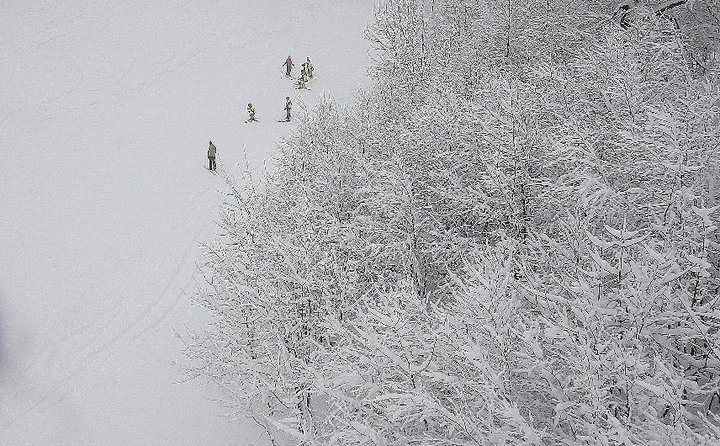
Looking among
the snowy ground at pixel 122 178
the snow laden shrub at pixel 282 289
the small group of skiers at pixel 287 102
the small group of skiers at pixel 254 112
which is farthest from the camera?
the small group of skiers at pixel 254 112

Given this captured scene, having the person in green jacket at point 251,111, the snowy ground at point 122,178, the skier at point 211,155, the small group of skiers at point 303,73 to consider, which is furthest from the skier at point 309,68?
the skier at point 211,155

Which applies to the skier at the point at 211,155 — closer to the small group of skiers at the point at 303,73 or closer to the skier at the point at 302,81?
the skier at the point at 302,81

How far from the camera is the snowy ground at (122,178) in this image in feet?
55.6

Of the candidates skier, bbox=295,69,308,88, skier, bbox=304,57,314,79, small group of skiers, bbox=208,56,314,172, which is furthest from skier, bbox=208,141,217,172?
skier, bbox=304,57,314,79

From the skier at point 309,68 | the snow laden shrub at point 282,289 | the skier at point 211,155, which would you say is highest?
the skier at point 309,68

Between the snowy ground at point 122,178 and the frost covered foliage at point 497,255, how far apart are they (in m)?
4.47

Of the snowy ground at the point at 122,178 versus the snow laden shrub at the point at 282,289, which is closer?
the snow laden shrub at the point at 282,289

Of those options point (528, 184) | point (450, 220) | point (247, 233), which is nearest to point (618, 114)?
point (528, 184)

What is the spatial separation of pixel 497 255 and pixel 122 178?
21.9 m

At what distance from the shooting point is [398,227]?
14.1m

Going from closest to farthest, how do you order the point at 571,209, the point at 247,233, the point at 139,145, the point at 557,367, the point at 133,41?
the point at 557,367
the point at 571,209
the point at 247,233
the point at 139,145
the point at 133,41

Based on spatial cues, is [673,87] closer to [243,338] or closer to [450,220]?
[450,220]

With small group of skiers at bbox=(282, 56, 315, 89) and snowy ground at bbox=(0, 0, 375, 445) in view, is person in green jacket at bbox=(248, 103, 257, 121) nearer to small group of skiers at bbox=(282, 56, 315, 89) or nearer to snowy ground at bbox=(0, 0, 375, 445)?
snowy ground at bbox=(0, 0, 375, 445)

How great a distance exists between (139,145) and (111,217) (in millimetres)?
6368
